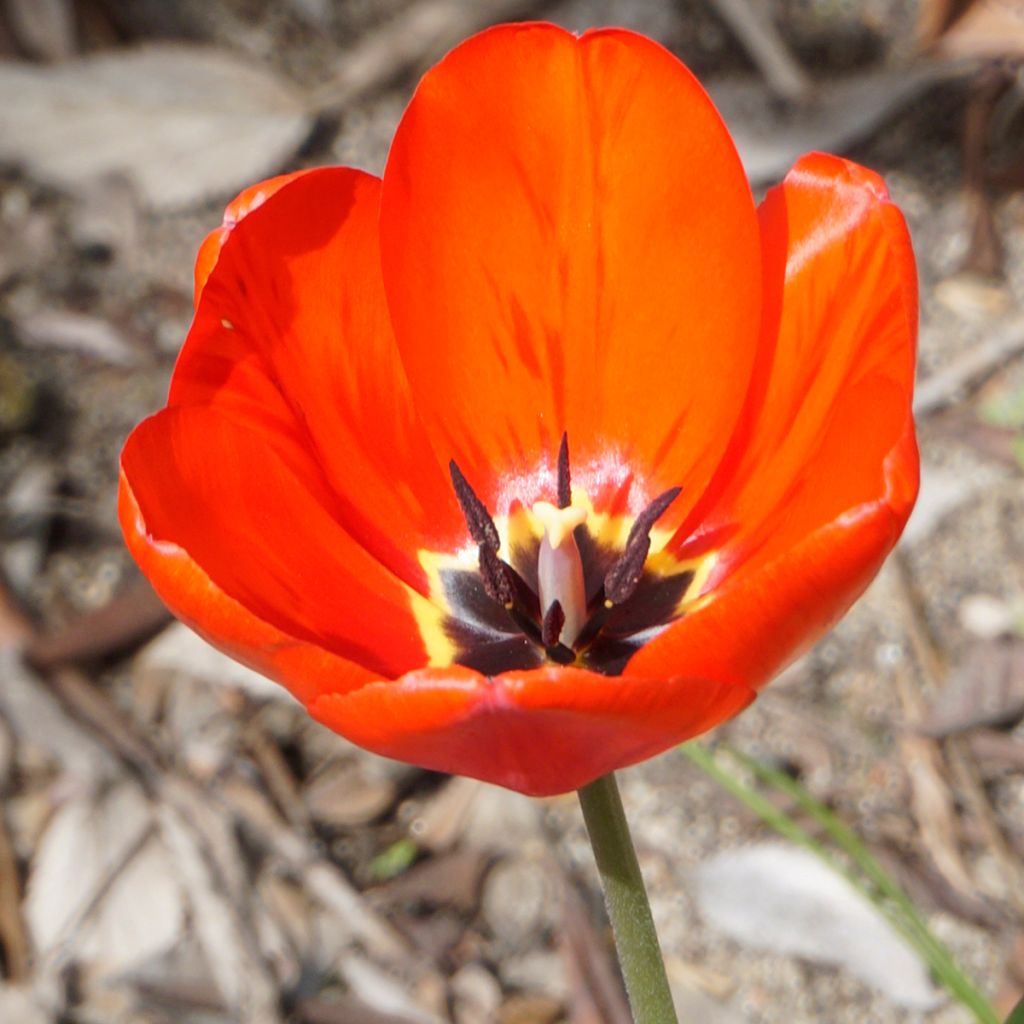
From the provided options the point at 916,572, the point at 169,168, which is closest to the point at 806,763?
the point at 916,572

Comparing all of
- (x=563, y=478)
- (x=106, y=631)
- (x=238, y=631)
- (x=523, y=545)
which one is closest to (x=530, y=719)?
(x=238, y=631)

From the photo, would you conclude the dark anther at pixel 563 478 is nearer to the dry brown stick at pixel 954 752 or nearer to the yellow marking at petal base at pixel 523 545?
the yellow marking at petal base at pixel 523 545

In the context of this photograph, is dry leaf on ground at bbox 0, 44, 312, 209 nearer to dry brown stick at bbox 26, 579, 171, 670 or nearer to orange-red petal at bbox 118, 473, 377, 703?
dry brown stick at bbox 26, 579, 171, 670

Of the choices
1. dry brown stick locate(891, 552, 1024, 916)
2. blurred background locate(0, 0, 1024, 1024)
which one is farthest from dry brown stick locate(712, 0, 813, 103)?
dry brown stick locate(891, 552, 1024, 916)

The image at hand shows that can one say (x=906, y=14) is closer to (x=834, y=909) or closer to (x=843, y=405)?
(x=834, y=909)

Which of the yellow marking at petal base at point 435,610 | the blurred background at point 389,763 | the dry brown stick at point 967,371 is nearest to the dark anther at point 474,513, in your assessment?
the yellow marking at petal base at point 435,610

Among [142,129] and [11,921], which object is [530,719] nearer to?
[11,921]
